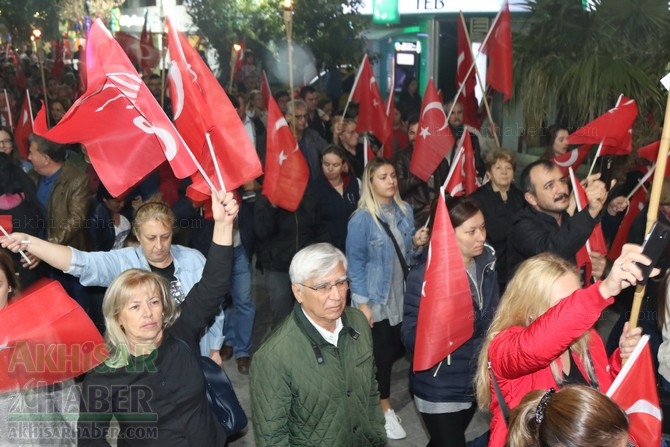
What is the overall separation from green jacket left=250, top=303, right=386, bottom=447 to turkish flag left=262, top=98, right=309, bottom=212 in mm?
2910

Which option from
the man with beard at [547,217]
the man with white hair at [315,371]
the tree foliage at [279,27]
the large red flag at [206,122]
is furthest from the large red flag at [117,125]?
the tree foliage at [279,27]

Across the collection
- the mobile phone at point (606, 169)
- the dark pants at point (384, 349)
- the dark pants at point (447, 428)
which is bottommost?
the dark pants at point (384, 349)

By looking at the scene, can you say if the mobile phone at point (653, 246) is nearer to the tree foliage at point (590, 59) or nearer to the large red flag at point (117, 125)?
the large red flag at point (117, 125)

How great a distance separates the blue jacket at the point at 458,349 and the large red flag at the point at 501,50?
4426mm

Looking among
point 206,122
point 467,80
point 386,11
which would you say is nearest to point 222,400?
point 206,122

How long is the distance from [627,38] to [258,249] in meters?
5.76

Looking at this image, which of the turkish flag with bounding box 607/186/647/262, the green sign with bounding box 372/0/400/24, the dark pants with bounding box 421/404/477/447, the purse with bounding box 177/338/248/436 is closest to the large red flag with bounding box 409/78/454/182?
the turkish flag with bounding box 607/186/647/262

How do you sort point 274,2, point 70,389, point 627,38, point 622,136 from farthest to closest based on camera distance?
point 274,2 → point 627,38 → point 622,136 → point 70,389

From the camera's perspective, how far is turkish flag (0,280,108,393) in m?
3.37

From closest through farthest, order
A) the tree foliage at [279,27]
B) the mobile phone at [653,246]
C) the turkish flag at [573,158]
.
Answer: the mobile phone at [653,246], the turkish flag at [573,158], the tree foliage at [279,27]

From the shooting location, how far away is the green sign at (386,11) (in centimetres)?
1938

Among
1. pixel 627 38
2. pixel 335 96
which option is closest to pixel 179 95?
pixel 627 38

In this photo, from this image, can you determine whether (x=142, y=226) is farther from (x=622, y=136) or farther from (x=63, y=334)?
(x=622, y=136)

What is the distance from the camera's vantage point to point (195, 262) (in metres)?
4.71
